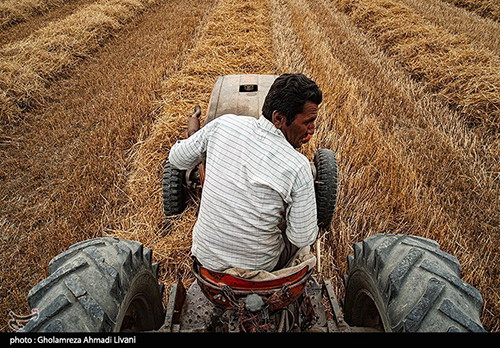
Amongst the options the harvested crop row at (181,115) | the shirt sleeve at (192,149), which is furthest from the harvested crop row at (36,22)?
the shirt sleeve at (192,149)

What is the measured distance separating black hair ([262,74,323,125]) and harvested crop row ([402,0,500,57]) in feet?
21.9

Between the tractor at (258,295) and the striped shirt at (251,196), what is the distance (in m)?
0.13

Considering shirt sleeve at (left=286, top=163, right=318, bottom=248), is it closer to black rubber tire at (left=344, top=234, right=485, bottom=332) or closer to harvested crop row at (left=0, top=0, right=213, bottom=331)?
black rubber tire at (left=344, top=234, right=485, bottom=332)

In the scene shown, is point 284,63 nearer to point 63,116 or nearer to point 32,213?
point 63,116

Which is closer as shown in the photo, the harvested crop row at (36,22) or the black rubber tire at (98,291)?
the black rubber tire at (98,291)

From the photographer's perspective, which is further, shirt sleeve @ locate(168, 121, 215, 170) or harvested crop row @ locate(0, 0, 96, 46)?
harvested crop row @ locate(0, 0, 96, 46)

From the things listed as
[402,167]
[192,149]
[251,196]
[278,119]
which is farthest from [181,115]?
[251,196]

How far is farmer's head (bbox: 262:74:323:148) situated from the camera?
1.42 m

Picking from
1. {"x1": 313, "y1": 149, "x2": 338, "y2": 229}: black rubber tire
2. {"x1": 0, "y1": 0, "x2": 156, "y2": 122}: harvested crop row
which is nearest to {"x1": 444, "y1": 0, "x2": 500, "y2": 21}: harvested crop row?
{"x1": 313, "y1": 149, "x2": 338, "y2": 229}: black rubber tire

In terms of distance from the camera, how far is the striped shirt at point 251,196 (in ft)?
4.54

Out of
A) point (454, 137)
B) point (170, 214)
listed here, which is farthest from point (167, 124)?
point (454, 137)

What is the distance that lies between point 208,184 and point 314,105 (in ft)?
2.11

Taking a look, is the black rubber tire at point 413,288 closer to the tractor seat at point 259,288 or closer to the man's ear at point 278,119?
the tractor seat at point 259,288

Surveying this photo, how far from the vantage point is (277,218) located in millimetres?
1471
